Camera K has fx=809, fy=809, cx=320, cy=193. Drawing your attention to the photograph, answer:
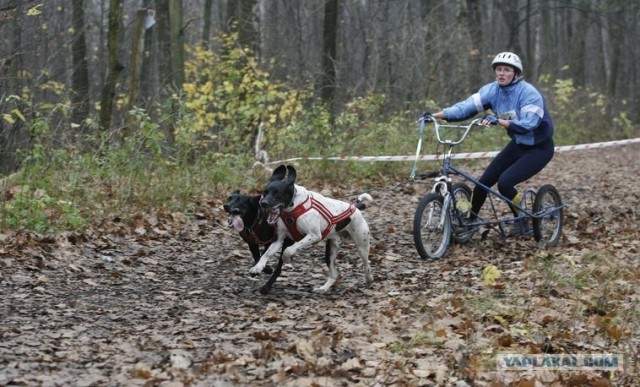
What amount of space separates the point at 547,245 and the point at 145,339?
5.41 metres

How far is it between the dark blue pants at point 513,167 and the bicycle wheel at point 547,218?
1.57 ft

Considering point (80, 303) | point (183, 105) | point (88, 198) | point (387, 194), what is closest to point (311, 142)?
point (387, 194)

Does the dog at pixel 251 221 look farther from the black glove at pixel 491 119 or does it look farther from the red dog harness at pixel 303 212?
the black glove at pixel 491 119

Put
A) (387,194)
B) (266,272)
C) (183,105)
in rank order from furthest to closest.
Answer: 1. (387,194)
2. (183,105)
3. (266,272)

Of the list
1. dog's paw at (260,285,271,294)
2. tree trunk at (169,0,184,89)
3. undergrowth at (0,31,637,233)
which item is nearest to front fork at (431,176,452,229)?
dog's paw at (260,285,271,294)

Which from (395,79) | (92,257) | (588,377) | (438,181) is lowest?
(588,377)

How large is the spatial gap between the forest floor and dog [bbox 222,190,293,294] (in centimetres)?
46

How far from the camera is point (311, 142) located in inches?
547

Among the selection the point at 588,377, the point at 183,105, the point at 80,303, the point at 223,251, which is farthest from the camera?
the point at 183,105

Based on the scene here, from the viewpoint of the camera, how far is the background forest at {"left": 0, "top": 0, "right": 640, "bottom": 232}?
9766 mm

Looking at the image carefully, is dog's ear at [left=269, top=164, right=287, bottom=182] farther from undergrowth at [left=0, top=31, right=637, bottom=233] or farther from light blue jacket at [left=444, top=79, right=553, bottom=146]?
undergrowth at [left=0, top=31, right=637, bottom=233]

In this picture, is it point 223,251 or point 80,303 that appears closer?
point 80,303

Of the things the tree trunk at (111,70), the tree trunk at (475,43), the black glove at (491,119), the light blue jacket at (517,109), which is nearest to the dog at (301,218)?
the black glove at (491,119)

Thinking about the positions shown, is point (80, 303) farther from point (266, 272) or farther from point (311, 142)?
point (311, 142)
